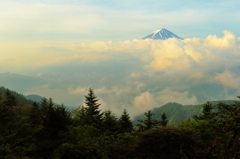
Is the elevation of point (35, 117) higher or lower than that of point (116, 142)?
higher

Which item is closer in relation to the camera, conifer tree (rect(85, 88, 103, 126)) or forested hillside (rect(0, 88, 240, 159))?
forested hillside (rect(0, 88, 240, 159))

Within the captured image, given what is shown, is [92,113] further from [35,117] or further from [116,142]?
[116,142]

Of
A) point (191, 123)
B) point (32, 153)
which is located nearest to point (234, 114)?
→ point (191, 123)

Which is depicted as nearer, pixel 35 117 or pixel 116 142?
pixel 116 142

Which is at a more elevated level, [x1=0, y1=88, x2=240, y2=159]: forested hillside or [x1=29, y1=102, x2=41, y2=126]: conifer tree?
[x1=29, y1=102, x2=41, y2=126]: conifer tree

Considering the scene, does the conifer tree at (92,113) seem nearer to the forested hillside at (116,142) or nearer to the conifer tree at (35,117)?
the conifer tree at (35,117)

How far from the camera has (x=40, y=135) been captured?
22.4m

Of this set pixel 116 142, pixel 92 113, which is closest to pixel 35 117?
pixel 92 113

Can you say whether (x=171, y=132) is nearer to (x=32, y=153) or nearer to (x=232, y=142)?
(x=232, y=142)

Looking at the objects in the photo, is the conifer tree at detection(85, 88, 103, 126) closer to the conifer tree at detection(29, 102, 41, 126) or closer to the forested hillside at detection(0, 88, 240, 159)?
the conifer tree at detection(29, 102, 41, 126)

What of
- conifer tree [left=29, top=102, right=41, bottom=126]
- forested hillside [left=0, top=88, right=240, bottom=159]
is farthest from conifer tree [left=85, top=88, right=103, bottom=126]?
forested hillside [left=0, top=88, right=240, bottom=159]

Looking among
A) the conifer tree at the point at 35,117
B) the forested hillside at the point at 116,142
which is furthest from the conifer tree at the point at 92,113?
the forested hillside at the point at 116,142

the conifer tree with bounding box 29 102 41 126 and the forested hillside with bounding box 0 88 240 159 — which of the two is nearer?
the forested hillside with bounding box 0 88 240 159

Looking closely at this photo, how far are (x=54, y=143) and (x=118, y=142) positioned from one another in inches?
270
